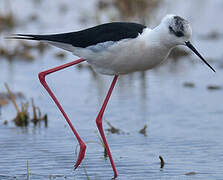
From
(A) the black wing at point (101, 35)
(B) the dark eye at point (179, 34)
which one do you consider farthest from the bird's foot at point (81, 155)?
(B) the dark eye at point (179, 34)

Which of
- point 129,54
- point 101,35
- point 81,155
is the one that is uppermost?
point 101,35

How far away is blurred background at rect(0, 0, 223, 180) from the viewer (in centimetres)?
550

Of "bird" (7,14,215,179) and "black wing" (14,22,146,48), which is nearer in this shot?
"bird" (7,14,215,179)

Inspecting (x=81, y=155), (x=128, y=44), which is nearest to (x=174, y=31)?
(x=128, y=44)

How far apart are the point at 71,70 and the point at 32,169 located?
13.9ft

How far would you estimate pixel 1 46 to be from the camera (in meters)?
10.2

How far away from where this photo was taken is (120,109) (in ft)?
24.0

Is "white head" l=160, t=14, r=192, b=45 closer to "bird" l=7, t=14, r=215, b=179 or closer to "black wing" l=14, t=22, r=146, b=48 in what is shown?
"bird" l=7, t=14, r=215, b=179

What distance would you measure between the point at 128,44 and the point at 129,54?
0.27ft

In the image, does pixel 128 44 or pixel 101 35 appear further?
pixel 101 35

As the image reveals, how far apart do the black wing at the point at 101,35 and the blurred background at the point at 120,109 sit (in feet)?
3.30

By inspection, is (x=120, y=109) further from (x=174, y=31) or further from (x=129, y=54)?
(x=174, y=31)

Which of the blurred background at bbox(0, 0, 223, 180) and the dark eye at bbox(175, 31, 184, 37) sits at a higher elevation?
the dark eye at bbox(175, 31, 184, 37)

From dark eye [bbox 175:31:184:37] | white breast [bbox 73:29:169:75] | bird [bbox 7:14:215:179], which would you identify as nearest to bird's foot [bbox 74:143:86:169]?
bird [bbox 7:14:215:179]
